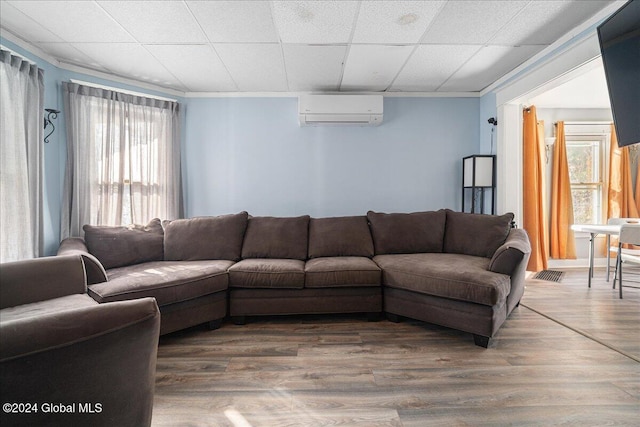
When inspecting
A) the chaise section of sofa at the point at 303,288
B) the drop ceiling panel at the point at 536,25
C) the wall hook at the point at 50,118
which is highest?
the drop ceiling panel at the point at 536,25

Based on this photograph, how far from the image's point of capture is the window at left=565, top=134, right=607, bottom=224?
465 centimetres

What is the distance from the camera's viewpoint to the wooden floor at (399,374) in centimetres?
143

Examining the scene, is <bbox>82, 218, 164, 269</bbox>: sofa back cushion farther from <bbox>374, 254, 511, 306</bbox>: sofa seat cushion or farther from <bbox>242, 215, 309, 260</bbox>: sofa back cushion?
<bbox>374, 254, 511, 306</bbox>: sofa seat cushion

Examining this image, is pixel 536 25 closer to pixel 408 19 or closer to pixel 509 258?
pixel 408 19

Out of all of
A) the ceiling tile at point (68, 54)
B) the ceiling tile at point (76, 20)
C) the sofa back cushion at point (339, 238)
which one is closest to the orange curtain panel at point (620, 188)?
the sofa back cushion at point (339, 238)

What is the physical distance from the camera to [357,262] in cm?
266

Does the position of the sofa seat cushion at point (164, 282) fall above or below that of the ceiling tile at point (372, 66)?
below

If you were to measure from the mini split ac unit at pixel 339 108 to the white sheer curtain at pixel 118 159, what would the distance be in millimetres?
1565

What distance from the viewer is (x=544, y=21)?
2.29 metres

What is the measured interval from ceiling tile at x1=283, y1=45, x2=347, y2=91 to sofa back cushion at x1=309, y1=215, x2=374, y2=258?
1.57m

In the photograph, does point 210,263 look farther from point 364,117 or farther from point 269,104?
point 364,117

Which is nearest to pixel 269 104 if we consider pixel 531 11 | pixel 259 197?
pixel 259 197

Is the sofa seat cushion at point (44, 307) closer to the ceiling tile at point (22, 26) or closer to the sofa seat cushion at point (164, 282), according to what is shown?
the sofa seat cushion at point (164, 282)

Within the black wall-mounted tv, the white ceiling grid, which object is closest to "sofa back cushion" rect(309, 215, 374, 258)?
the white ceiling grid
